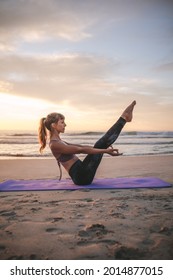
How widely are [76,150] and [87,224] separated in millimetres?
1402

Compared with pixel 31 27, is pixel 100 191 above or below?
below

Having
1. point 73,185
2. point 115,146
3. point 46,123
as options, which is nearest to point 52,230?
point 73,185

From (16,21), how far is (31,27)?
14.3 inches

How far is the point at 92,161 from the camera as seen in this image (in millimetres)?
3779

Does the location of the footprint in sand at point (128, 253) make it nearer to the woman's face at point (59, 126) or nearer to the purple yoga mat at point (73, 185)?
the purple yoga mat at point (73, 185)

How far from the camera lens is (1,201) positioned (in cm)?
313

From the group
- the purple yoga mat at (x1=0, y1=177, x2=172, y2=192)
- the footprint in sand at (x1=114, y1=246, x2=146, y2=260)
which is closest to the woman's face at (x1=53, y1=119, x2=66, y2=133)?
the purple yoga mat at (x1=0, y1=177, x2=172, y2=192)

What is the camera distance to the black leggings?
12.2 ft

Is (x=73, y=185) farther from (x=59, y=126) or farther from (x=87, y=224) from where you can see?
(x=87, y=224)

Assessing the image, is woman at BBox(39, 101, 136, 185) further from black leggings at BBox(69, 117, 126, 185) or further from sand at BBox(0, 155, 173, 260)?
A: sand at BBox(0, 155, 173, 260)

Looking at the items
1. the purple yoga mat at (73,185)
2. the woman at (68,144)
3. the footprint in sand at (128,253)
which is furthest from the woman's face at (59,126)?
the footprint in sand at (128,253)
